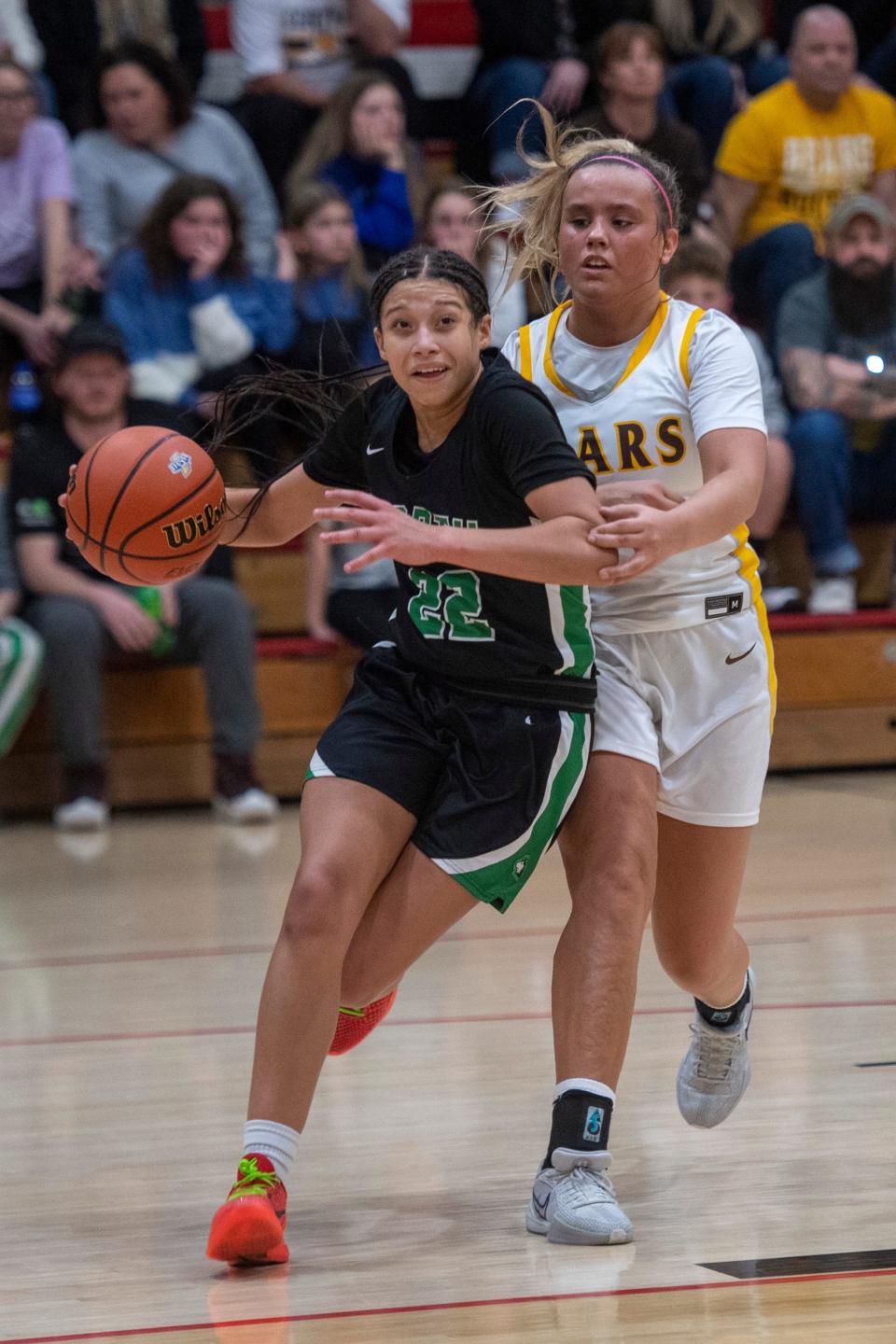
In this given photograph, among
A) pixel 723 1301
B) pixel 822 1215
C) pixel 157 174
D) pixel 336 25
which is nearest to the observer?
pixel 723 1301

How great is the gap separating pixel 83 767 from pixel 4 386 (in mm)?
2053

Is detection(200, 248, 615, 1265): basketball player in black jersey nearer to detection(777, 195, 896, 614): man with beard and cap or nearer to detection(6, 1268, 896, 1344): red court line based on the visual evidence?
detection(6, 1268, 896, 1344): red court line

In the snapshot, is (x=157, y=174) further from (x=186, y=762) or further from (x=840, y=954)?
(x=840, y=954)

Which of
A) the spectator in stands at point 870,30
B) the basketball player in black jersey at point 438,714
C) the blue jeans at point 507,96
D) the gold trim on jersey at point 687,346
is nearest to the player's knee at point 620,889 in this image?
the basketball player in black jersey at point 438,714

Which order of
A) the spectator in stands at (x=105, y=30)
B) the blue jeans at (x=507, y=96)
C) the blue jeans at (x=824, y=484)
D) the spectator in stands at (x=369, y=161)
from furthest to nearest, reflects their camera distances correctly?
the blue jeans at (x=507, y=96) → the spectator in stands at (x=105, y=30) → the spectator in stands at (x=369, y=161) → the blue jeans at (x=824, y=484)

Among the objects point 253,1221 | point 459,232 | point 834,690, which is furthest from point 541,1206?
point 459,232

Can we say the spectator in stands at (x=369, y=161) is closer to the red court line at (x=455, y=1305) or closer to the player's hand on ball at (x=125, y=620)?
the player's hand on ball at (x=125, y=620)

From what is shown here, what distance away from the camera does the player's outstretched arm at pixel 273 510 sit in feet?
10.7

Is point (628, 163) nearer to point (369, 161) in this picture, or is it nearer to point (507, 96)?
point (369, 161)

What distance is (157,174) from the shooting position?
800cm

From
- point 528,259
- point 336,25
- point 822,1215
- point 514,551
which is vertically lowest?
point 822,1215

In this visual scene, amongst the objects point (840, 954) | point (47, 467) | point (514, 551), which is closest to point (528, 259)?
point (514, 551)

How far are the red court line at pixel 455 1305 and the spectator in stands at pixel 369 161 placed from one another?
6.11 meters

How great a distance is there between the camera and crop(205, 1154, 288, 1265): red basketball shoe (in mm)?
2715
